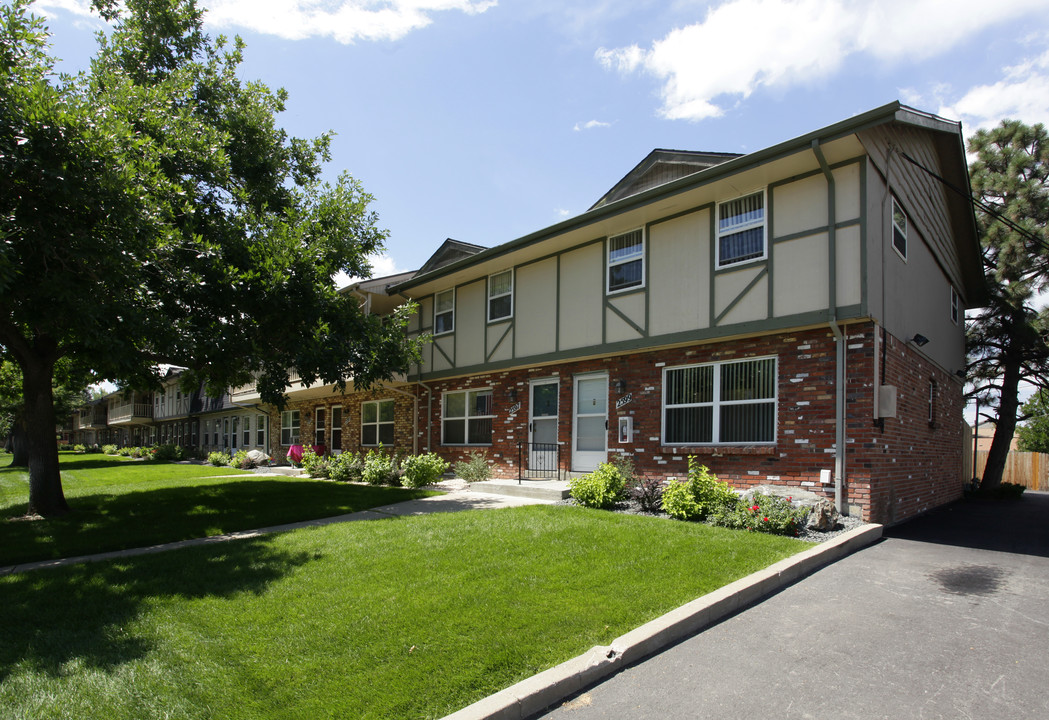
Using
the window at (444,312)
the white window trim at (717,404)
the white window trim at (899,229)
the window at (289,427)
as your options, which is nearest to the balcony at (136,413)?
the window at (289,427)

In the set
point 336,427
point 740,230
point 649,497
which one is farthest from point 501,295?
point 336,427

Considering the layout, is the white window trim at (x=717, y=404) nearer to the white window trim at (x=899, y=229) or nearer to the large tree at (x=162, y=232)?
the white window trim at (x=899, y=229)

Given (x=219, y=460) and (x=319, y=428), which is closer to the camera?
(x=319, y=428)

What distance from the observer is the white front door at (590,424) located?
1227 centimetres

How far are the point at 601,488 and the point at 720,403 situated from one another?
2.52 meters

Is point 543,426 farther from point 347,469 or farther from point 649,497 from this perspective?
point 347,469

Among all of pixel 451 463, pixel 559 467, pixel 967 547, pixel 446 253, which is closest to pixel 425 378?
pixel 451 463

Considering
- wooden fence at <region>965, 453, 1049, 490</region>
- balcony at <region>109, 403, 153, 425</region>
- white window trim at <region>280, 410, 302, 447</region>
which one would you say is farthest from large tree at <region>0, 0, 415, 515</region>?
balcony at <region>109, 403, 153, 425</region>

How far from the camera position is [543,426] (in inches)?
534

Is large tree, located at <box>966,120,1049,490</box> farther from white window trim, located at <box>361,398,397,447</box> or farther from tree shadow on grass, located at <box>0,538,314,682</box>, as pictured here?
tree shadow on grass, located at <box>0,538,314,682</box>

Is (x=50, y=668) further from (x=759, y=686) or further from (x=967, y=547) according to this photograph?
(x=967, y=547)

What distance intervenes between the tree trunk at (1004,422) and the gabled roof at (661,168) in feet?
41.1

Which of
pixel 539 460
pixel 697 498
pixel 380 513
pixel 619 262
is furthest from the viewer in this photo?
pixel 539 460

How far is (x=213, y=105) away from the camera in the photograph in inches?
491
